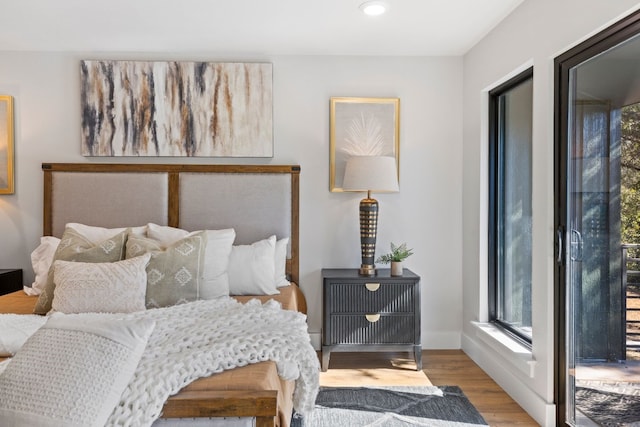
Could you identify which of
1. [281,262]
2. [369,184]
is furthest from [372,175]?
[281,262]

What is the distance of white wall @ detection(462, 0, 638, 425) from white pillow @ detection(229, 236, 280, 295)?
5.04 ft

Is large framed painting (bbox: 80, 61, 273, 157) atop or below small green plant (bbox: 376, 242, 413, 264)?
atop

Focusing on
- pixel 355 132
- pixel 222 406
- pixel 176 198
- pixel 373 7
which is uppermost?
pixel 373 7

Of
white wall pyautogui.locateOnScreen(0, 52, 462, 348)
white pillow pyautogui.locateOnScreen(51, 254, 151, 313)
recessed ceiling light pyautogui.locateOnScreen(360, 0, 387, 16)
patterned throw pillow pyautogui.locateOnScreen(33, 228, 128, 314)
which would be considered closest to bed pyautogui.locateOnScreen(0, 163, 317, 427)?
white wall pyautogui.locateOnScreen(0, 52, 462, 348)

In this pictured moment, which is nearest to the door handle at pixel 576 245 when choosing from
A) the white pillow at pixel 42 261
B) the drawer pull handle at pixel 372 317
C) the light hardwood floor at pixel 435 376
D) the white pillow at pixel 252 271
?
the light hardwood floor at pixel 435 376

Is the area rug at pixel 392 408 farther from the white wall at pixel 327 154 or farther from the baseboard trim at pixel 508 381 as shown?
the white wall at pixel 327 154

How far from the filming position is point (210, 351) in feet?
5.71

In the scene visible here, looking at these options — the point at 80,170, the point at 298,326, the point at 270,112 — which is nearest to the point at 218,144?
the point at 270,112

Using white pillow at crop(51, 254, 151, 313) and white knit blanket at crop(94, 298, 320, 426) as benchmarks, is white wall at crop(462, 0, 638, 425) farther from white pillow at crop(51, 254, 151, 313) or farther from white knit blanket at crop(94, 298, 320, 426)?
white pillow at crop(51, 254, 151, 313)

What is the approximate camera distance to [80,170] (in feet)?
12.0

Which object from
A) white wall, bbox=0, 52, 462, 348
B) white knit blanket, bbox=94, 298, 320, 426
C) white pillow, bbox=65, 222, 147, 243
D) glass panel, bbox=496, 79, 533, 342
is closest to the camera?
white knit blanket, bbox=94, 298, 320, 426

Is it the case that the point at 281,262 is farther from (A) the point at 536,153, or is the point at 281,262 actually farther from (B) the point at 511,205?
(A) the point at 536,153

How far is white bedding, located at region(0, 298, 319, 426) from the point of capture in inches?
59.1

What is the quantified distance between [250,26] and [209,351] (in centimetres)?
233
